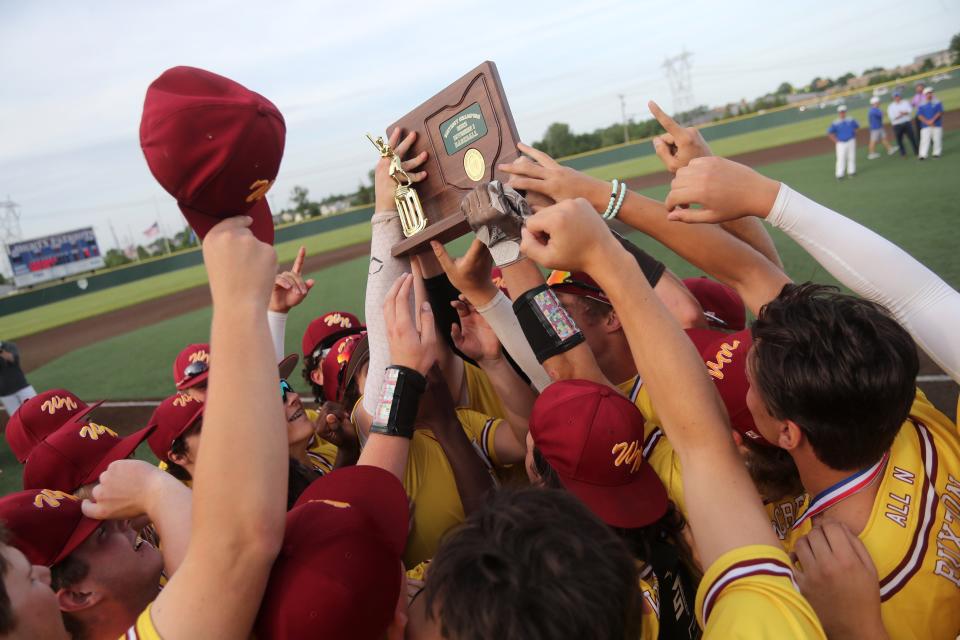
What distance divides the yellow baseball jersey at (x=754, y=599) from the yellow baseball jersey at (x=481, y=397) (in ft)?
6.38

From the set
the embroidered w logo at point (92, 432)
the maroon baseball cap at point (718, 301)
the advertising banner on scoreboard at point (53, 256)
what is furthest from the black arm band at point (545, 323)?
the advertising banner on scoreboard at point (53, 256)

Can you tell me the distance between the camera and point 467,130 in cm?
215

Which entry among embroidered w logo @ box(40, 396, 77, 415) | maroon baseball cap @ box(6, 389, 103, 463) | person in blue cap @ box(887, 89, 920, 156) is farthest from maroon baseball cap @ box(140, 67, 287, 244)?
person in blue cap @ box(887, 89, 920, 156)

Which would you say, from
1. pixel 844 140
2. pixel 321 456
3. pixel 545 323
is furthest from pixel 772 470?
pixel 844 140

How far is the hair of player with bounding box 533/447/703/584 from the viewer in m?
1.82

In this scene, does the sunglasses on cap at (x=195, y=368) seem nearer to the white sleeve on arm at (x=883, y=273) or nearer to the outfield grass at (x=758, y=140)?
the white sleeve on arm at (x=883, y=273)

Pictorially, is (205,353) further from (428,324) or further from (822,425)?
(822,425)

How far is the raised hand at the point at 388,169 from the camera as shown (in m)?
2.29

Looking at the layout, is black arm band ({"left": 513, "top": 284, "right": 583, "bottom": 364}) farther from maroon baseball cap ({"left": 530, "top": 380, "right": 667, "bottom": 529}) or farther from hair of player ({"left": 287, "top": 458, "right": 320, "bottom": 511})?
hair of player ({"left": 287, "top": 458, "right": 320, "bottom": 511})

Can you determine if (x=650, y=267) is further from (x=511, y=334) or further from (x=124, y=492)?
(x=124, y=492)

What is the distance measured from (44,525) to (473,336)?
162 centimetres

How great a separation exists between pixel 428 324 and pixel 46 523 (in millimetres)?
1325

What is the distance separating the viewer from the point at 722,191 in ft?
6.00

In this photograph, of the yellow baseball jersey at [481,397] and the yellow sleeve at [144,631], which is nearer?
the yellow sleeve at [144,631]
